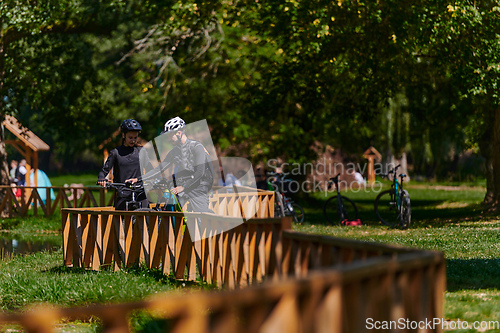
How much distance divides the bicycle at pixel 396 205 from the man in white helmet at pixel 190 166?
7032mm

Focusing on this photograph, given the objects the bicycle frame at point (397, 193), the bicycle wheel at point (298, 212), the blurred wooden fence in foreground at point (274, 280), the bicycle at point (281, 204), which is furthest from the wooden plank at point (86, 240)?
the bicycle wheel at point (298, 212)

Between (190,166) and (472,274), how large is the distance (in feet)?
12.0

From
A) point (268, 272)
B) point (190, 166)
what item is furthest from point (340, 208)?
point (268, 272)

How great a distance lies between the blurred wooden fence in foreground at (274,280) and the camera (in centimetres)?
277

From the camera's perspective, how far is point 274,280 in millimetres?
3412

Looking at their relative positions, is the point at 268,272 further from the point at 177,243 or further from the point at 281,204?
the point at 281,204

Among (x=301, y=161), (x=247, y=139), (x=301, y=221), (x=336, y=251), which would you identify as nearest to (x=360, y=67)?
(x=301, y=221)

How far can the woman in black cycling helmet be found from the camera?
872cm

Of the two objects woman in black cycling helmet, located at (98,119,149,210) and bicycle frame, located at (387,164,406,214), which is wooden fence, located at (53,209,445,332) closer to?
woman in black cycling helmet, located at (98,119,149,210)

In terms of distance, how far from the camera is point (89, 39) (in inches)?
862

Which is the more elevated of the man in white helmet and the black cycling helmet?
the black cycling helmet

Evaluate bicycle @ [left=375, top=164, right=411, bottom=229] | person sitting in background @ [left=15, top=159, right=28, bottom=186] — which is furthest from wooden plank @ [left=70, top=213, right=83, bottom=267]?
person sitting in background @ [left=15, top=159, right=28, bottom=186]

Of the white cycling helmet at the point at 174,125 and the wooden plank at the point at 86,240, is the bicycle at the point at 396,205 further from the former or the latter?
the wooden plank at the point at 86,240

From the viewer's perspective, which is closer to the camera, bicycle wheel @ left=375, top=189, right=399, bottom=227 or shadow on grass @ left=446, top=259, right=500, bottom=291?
shadow on grass @ left=446, top=259, right=500, bottom=291
